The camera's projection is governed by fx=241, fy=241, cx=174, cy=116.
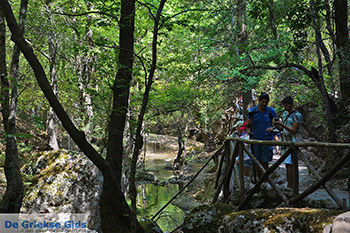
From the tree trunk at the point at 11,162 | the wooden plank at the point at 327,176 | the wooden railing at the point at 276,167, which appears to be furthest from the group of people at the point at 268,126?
the tree trunk at the point at 11,162

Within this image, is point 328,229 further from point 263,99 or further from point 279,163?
point 263,99

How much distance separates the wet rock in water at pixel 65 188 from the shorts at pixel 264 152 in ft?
13.9

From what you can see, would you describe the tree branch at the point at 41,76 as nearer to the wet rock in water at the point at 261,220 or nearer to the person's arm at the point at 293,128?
the wet rock in water at the point at 261,220

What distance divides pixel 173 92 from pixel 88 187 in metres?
7.56

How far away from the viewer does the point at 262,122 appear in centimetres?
492

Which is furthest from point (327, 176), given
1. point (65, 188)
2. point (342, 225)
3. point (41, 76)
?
point (65, 188)

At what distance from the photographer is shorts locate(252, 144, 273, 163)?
4734mm

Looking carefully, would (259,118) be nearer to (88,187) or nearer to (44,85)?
(44,85)

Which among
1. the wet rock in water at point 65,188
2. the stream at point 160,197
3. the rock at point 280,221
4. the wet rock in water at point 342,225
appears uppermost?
the wet rock in water at point 342,225

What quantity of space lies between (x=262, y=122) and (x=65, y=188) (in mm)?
5190

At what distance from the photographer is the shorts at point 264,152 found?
473 centimetres

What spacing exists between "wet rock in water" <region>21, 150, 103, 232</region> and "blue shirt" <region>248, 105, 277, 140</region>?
434 centimetres

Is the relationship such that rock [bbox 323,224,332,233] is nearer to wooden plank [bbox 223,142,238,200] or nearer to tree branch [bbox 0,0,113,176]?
wooden plank [bbox 223,142,238,200]

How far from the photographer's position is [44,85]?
3.48 metres
